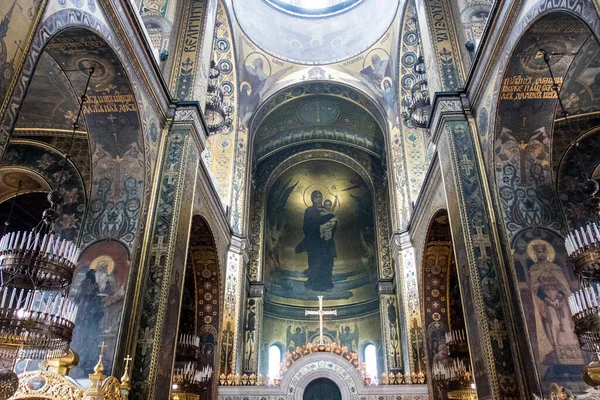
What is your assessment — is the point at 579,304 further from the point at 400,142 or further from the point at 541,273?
the point at 400,142

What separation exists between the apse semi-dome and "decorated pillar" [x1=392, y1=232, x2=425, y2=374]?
6.85 meters

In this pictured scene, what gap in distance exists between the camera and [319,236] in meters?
20.2

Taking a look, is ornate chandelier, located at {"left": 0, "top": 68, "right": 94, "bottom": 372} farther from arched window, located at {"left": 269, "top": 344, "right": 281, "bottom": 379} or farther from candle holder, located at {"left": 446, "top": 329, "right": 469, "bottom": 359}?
arched window, located at {"left": 269, "top": 344, "right": 281, "bottom": 379}

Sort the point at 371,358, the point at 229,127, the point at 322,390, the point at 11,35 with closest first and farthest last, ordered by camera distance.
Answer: the point at 11,35, the point at 322,390, the point at 229,127, the point at 371,358

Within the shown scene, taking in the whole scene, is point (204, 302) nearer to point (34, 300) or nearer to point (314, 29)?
point (34, 300)

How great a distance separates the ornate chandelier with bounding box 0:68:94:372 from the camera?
486 cm

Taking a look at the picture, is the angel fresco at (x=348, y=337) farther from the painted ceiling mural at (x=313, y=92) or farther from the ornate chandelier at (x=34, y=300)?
the ornate chandelier at (x=34, y=300)

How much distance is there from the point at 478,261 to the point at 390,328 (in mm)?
8552

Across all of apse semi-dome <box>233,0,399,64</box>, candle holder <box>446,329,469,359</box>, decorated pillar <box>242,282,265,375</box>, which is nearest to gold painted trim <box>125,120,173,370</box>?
candle holder <box>446,329,469,359</box>

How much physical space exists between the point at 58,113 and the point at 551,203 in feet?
28.0

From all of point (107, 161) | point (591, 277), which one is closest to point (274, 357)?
point (107, 161)

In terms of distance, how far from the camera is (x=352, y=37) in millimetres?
16188

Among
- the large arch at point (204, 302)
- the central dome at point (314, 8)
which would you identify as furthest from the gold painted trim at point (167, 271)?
the central dome at point (314, 8)

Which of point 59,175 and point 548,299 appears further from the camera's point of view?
point 59,175
